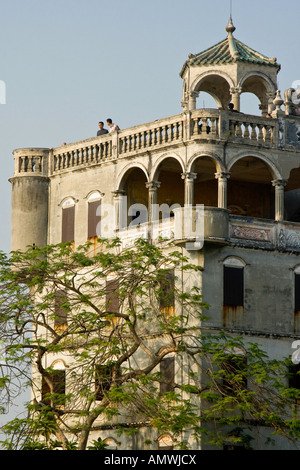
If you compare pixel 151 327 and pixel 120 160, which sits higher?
pixel 120 160

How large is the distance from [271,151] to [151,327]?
25.2ft

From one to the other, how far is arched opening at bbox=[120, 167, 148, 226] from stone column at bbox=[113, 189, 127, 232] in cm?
20

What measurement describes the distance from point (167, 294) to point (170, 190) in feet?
21.4

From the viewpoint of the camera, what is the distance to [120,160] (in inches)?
2452

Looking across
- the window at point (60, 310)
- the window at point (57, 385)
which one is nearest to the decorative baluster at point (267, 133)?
the window at point (60, 310)

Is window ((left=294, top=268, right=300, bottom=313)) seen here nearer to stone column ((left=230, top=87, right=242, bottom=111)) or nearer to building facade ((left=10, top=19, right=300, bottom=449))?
building facade ((left=10, top=19, right=300, bottom=449))

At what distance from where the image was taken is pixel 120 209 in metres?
62.1

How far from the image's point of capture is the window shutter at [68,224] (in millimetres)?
63656

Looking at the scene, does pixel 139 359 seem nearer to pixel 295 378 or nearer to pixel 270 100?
pixel 295 378

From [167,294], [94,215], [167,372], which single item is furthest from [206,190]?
[167,372]

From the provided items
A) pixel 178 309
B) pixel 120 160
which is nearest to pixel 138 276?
pixel 178 309
